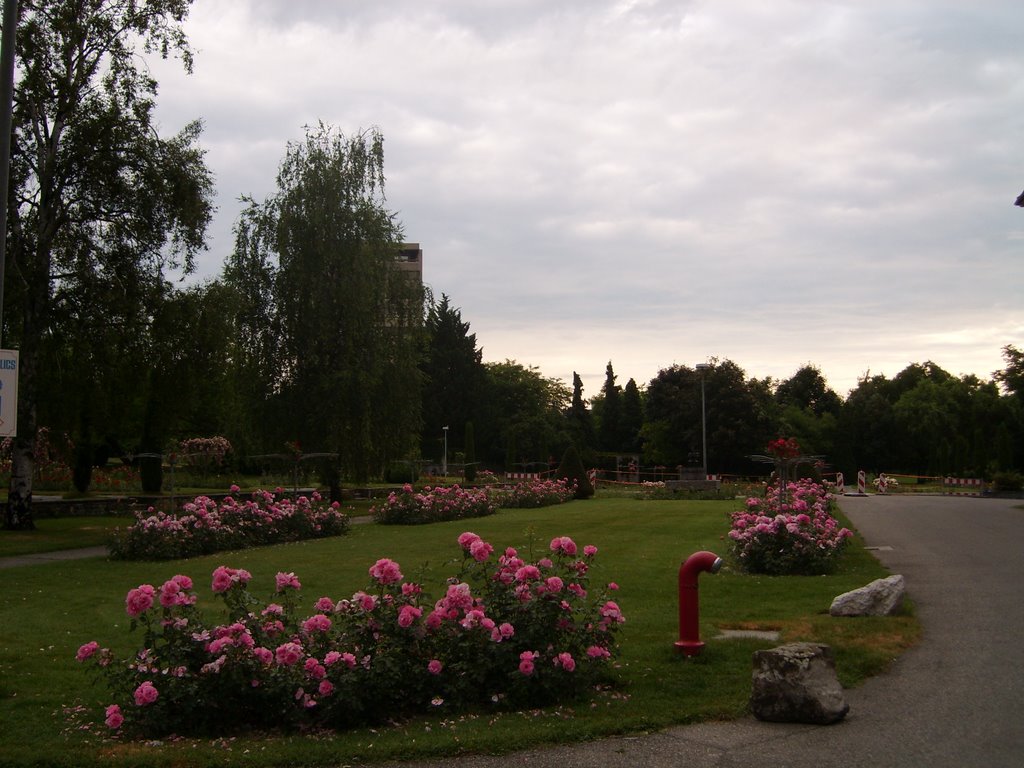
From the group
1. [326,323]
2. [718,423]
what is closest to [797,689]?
[326,323]

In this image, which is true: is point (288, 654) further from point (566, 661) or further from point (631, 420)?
point (631, 420)

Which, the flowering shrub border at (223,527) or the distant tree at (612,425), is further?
the distant tree at (612,425)

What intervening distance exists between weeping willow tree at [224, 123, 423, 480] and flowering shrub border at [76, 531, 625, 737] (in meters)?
24.1

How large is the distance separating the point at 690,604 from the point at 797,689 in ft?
5.97

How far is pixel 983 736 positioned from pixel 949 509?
2566cm

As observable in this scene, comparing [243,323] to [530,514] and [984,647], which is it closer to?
[530,514]

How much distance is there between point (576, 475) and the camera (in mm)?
40281

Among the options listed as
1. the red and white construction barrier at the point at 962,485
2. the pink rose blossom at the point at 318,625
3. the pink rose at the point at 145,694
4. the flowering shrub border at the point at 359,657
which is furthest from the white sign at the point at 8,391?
the red and white construction barrier at the point at 962,485

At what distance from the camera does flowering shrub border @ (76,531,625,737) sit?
6.12 meters

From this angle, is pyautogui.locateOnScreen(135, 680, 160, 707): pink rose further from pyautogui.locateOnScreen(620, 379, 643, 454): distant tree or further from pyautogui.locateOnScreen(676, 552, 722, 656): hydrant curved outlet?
pyautogui.locateOnScreen(620, 379, 643, 454): distant tree

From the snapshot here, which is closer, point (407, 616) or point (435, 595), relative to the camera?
point (407, 616)

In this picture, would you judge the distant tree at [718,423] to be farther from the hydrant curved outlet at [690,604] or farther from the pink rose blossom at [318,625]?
the pink rose blossom at [318,625]

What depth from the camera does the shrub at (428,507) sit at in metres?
25.9

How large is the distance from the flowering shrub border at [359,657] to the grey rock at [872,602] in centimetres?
365
